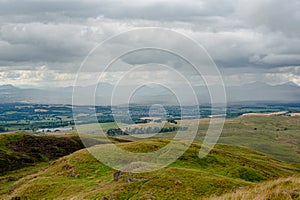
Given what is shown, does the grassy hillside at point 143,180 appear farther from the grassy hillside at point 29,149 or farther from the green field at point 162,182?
the grassy hillside at point 29,149

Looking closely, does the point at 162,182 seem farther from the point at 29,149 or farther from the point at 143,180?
the point at 29,149

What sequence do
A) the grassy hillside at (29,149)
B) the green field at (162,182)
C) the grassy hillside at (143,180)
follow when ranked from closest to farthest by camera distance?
the green field at (162,182) < the grassy hillside at (143,180) < the grassy hillside at (29,149)

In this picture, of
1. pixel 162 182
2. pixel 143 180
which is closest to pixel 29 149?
pixel 143 180

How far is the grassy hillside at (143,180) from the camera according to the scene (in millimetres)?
30752

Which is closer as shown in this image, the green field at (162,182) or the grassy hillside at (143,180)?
the green field at (162,182)

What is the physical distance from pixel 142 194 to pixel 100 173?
824 inches

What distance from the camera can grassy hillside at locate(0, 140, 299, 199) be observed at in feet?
101

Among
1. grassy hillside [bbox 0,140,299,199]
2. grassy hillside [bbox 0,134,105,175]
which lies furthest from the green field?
grassy hillside [bbox 0,134,105,175]

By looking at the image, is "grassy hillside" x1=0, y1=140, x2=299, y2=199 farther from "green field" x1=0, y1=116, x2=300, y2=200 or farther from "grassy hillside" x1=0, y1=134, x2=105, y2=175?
"grassy hillside" x1=0, y1=134, x2=105, y2=175

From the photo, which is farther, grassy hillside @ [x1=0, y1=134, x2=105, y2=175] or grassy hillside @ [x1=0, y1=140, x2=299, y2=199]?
grassy hillside @ [x1=0, y1=134, x2=105, y2=175]

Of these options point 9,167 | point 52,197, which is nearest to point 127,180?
point 52,197

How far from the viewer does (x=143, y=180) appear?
1310 inches

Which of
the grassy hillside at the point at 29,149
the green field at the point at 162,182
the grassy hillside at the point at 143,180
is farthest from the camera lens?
the grassy hillside at the point at 29,149

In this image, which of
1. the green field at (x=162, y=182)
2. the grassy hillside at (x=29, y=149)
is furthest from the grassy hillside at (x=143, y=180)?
the grassy hillside at (x=29, y=149)
